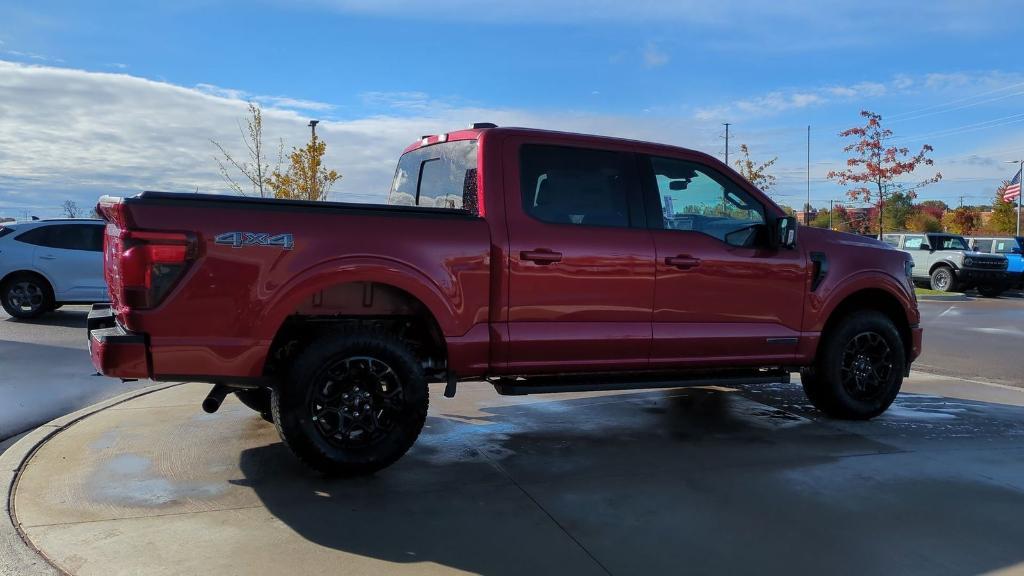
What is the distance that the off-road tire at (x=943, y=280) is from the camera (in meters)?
23.1

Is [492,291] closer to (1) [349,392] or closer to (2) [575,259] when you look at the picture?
(2) [575,259]

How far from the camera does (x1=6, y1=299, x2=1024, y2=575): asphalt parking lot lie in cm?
353

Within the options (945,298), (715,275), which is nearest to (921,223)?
(945,298)

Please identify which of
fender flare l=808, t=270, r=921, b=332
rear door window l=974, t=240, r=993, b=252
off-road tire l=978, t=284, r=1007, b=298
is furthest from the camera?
rear door window l=974, t=240, r=993, b=252

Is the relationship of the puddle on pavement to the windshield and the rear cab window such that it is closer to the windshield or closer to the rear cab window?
the rear cab window

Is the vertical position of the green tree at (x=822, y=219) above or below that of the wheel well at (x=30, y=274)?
above

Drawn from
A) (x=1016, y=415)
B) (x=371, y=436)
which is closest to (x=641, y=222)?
(x=371, y=436)

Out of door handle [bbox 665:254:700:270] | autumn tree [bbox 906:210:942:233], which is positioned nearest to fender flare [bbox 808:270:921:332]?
door handle [bbox 665:254:700:270]

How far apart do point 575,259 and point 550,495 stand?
152 cm

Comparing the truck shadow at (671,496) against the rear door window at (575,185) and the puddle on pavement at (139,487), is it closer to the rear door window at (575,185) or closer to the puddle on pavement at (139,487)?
the puddle on pavement at (139,487)

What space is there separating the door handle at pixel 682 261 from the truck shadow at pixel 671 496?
1.25 metres

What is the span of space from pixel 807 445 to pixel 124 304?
446cm

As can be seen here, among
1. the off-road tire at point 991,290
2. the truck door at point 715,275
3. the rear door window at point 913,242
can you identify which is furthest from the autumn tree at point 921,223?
the truck door at point 715,275

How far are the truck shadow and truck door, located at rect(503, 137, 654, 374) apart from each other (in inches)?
28.5
